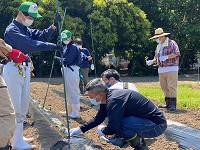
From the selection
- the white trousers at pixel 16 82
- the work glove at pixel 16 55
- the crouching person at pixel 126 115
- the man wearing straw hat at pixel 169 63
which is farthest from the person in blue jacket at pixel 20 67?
the man wearing straw hat at pixel 169 63

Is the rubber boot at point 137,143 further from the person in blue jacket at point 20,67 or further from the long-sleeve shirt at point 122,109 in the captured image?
the person in blue jacket at point 20,67

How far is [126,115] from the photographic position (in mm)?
4270

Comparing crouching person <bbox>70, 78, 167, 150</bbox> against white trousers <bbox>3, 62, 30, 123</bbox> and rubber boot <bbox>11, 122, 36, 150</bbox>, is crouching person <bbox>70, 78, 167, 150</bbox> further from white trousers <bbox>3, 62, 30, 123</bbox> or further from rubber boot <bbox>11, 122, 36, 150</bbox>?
white trousers <bbox>3, 62, 30, 123</bbox>

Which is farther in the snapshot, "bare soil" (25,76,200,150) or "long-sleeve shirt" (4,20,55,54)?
"bare soil" (25,76,200,150)

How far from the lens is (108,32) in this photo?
56.7 ft

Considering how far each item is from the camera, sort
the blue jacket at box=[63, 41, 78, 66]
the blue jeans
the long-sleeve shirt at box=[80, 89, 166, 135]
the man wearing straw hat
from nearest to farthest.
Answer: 1. the long-sleeve shirt at box=[80, 89, 166, 135]
2. the blue jeans
3. the blue jacket at box=[63, 41, 78, 66]
4. the man wearing straw hat

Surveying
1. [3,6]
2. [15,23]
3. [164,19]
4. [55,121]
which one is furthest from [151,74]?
[15,23]

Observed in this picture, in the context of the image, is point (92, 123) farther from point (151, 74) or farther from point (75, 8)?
point (151, 74)

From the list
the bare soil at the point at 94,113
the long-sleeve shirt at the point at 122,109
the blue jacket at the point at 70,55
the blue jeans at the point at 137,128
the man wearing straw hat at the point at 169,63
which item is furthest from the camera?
the man wearing straw hat at the point at 169,63

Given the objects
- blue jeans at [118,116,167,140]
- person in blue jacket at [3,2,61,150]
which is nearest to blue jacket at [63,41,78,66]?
person in blue jacket at [3,2,61,150]

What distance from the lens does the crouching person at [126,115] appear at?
13.1 feet

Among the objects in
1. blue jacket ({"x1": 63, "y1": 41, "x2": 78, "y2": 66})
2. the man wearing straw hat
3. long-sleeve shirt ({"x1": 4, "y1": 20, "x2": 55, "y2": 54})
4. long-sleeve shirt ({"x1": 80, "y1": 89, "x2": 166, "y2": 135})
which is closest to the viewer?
long-sleeve shirt ({"x1": 80, "y1": 89, "x2": 166, "y2": 135})

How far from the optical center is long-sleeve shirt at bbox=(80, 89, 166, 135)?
3984mm

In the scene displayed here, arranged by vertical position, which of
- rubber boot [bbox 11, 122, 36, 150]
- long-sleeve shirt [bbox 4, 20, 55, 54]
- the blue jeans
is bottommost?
rubber boot [bbox 11, 122, 36, 150]
